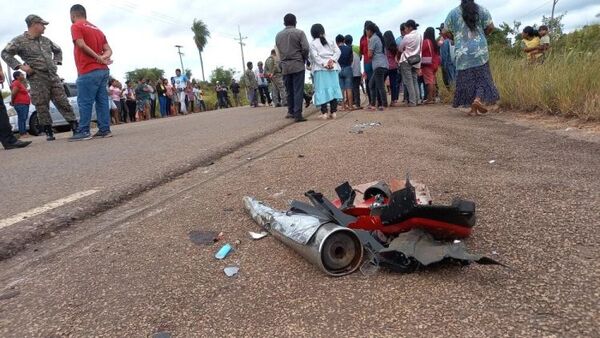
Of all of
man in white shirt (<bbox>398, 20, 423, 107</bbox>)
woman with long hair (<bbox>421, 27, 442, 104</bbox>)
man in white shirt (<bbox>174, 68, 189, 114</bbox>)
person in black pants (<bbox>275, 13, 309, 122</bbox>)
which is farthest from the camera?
man in white shirt (<bbox>174, 68, 189, 114</bbox>)

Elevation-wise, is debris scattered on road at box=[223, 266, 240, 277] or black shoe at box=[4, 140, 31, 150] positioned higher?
black shoe at box=[4, 140, 31, 150]

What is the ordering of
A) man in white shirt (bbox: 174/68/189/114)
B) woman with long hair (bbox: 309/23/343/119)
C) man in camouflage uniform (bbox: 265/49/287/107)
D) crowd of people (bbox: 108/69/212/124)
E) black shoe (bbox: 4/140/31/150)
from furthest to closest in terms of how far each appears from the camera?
man in white shirt (bbox: 174/68/189/114) → crowd of people (bbox: 108/69/212/124) → man in camouflage uniform (bbox: 265/49/287/107) → woman with long hair (bbox: 309/23/343/119) → black shoe (bbox: 4/140/31/150)

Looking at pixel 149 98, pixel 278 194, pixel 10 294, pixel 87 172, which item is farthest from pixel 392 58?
pixel 149 98

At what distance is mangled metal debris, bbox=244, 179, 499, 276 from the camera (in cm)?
165

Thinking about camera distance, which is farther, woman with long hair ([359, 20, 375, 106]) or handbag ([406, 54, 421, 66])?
woman with long hair ([359, 20, 375, 106])

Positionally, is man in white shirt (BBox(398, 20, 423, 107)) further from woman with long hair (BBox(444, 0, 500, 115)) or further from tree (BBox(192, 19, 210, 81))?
tree (BBox(192, 19, 210, 81))

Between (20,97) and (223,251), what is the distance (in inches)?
435

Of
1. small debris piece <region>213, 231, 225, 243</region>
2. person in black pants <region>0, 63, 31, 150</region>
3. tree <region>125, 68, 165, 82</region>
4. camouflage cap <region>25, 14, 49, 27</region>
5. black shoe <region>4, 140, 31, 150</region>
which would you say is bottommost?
small debris piece <region>213, 231, 225, 243</region>

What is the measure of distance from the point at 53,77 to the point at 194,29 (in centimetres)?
7195

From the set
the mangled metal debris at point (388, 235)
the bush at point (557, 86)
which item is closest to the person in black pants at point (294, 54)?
the bush at point (557, 86)

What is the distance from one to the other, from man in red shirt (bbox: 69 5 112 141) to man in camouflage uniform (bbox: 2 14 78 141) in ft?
3.08

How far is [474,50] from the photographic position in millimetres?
6469

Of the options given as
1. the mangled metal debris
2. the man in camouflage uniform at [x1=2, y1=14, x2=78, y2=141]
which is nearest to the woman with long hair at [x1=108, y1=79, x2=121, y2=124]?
the man in camouflage uniform at [x1=2, y1=14, x2=78, y2=141]

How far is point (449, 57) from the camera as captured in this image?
10.3m
